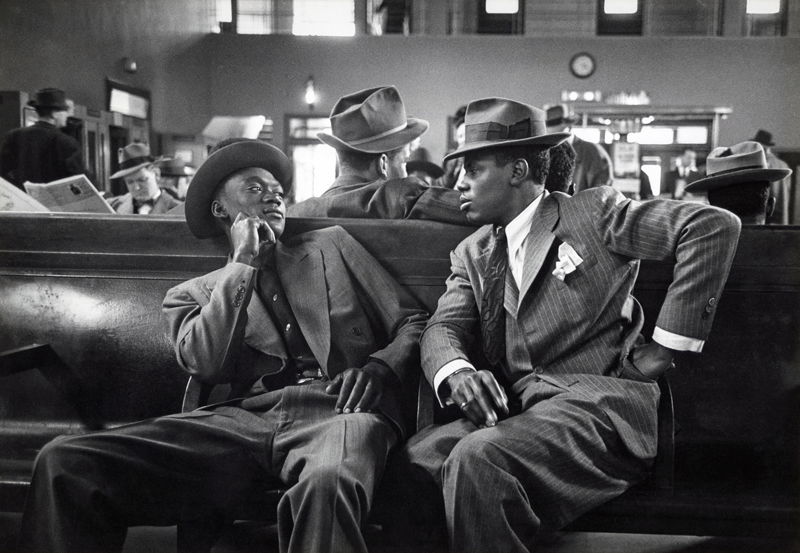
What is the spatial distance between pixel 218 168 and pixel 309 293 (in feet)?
1.66

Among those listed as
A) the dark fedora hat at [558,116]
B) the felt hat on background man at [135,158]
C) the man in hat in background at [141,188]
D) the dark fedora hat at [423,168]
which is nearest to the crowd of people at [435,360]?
the dark fedora hat at [558,116]

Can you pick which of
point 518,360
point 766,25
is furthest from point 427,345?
point 766,25

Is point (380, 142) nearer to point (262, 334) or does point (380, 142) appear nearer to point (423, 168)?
point (262, 334)

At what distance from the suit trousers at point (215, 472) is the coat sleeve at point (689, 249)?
86 centimetres

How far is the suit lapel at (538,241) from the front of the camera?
213 cm

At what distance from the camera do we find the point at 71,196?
10.9 ft

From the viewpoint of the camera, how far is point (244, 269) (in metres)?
2.18

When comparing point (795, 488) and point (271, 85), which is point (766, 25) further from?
point (795, 488)

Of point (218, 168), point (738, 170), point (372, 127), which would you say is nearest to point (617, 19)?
point (372, 127)

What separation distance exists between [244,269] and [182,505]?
0.68 metres

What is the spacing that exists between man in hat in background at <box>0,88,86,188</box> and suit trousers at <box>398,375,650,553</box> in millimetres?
3607

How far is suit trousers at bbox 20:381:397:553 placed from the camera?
1812 millimetres

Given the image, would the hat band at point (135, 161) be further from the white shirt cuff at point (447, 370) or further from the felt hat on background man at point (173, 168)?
the white shirt cuff at point (447, 370)

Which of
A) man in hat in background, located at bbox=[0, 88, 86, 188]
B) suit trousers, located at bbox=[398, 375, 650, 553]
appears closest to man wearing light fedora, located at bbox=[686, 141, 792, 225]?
suit trousers, located at bbox=[398, 375, 650, 553]
